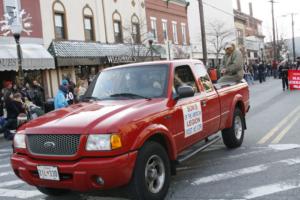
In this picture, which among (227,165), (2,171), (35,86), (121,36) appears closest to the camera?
(227,165)

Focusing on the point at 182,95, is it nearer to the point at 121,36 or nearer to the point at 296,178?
the point at 296,178

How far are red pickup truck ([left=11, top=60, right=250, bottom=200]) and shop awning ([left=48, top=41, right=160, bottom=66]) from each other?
1562 centimetres

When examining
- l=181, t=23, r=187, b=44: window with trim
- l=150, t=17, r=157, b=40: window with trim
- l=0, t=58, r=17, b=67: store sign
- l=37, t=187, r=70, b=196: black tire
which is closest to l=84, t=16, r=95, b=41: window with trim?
l=0, t=58, r=17, b=67: store sign

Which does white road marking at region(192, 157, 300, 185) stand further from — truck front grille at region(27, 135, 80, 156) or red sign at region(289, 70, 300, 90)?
red sign at region(289, 70, 300, 90)

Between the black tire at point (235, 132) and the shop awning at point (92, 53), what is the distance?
14408 mm

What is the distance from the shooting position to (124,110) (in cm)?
556

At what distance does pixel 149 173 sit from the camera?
5.53 m

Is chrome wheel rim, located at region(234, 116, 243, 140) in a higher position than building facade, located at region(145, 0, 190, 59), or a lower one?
lower

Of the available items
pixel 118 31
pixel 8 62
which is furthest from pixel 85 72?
pixel 8 62

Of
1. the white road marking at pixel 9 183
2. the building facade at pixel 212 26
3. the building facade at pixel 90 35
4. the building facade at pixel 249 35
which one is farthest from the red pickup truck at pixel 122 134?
the building facade at pixel 249 35

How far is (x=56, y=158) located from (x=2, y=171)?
12.8 feet

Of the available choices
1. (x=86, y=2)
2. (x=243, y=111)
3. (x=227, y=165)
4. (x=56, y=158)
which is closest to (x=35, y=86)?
(x=86, y=2)

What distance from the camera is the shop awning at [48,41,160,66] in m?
22.3

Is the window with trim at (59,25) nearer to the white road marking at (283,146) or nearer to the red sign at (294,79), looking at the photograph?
the red sign at (294,79)
